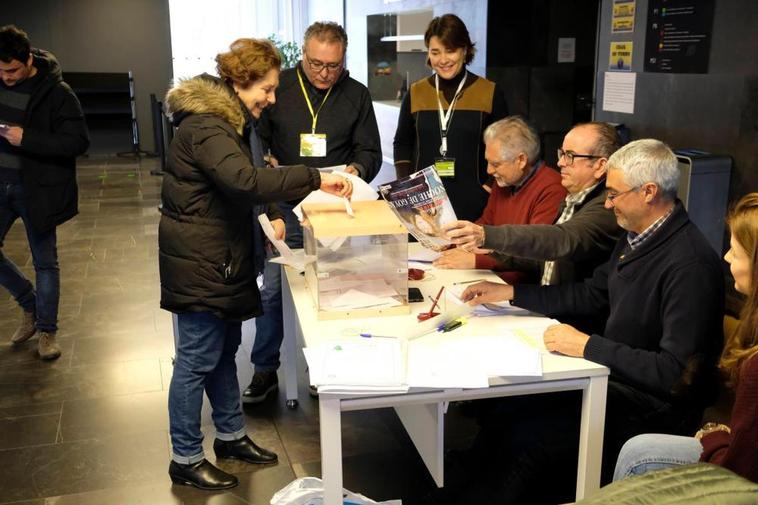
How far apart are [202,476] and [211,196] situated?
3.23ft

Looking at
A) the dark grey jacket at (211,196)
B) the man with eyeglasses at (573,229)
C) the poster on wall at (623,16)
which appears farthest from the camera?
the poster on wall at (623,16)

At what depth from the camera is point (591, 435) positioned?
6.48 feet

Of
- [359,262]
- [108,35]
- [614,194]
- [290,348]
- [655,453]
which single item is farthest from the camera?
[108,35]

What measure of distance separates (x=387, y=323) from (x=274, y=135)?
140 cm

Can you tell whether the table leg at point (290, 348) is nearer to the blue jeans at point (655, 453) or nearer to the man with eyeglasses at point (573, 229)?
the man with eyeglasses at point (573, 229)

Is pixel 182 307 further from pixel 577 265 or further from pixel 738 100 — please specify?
pixel 738 100

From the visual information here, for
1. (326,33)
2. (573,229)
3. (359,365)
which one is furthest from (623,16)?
(359,365)

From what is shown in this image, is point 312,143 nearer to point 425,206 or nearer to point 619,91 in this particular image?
point 425,206

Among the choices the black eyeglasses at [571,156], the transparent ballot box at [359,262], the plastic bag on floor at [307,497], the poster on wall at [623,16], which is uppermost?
the poster on wall at [623,16]

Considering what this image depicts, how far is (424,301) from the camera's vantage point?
7.90 ft

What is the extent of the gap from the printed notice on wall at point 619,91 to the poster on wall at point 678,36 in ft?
0.46

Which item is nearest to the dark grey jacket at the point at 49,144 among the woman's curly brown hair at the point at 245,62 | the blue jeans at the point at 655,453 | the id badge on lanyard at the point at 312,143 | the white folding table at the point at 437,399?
the id badge on lanyard at the point at 312,143

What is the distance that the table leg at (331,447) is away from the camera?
1.83 m

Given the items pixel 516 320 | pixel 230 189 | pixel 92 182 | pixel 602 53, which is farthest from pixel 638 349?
pixel 92 182
